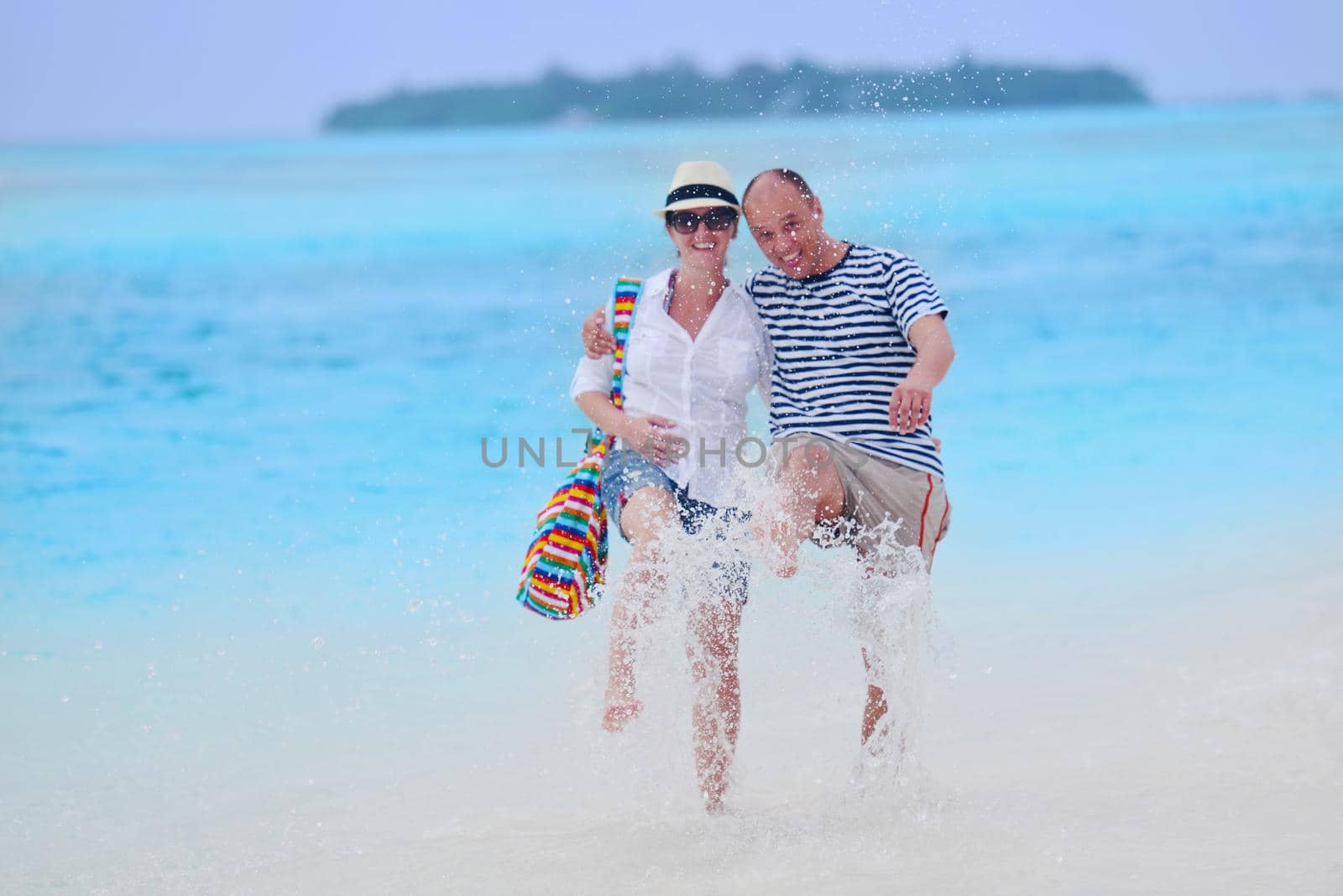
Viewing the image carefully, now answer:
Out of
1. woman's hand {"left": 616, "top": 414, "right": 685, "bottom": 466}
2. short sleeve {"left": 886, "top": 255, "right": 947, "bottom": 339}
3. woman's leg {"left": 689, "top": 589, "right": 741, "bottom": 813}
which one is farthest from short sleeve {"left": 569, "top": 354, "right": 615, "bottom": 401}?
short sleeve {"left": 886, "top": 255, "right": 947, "bottom": 339}

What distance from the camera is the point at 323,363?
549 inches

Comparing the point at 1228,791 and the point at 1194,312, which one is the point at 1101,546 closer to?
the point at 1228,791

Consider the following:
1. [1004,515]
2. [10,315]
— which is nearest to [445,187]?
[10,315]

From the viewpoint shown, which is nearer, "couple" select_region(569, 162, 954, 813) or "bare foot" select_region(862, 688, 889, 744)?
"couple" select_region(569, 162, 954, 813)

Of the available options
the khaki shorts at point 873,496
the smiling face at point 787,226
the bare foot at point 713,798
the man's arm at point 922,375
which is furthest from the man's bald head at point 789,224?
the bare foot at point 713,798

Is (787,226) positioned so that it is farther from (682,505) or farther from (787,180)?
(682,505)

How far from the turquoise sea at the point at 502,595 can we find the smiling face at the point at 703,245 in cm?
103

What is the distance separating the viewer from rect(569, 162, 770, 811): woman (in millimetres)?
4055

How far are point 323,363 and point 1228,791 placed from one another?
10.9m

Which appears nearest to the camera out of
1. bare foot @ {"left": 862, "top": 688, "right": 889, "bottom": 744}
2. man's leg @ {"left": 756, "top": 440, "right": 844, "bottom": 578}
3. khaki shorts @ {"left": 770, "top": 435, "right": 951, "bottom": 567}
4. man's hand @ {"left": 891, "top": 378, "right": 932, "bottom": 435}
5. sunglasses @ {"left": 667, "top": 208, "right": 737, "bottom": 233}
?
man's hand @ {"left": 891, "top": 378, "right": 932, "bottom": 435}

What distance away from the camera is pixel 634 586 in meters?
4.07

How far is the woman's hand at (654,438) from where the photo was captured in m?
4.05

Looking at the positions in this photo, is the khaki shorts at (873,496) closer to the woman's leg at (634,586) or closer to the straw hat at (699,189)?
the woman's leg at (634,586)

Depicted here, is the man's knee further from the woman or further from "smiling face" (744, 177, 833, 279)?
"smiling face" (744, 177, 833, 279)
